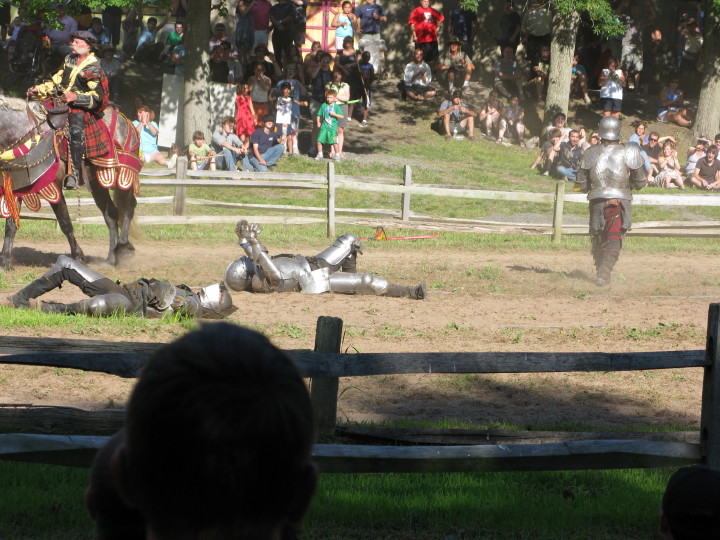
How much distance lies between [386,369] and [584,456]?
98cm

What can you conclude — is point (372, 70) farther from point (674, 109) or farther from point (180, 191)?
point (180, 191)

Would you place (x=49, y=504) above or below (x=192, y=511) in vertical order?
below

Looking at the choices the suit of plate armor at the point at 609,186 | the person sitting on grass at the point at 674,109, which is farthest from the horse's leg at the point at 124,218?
the person sitting on grass at the point at 674,109

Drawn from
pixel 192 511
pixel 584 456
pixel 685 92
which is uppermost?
pixel 685 92

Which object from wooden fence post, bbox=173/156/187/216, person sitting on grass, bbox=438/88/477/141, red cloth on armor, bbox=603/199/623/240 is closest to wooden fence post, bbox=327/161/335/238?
wooden fence post, bbox=173/156/187/216

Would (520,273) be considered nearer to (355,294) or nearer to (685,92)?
(355,294)

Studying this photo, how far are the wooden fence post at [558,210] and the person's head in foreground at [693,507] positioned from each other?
42.1ft

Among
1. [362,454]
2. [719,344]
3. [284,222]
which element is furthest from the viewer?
[284,222]

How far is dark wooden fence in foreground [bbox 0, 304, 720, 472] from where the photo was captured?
412 centimetres

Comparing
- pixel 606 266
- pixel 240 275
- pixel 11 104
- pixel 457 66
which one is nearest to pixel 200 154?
pixel 11 104

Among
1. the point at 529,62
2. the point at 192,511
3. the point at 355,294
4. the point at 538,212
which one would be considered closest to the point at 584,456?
the point at 192,511

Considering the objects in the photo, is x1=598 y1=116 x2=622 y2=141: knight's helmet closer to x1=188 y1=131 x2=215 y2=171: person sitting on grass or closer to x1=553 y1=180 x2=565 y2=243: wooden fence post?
x1=553 y1=180 x2=565 y2=243: wooden fence post

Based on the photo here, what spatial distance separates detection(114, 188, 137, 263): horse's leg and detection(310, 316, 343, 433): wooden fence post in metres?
7.58

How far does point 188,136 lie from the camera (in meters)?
18.4
